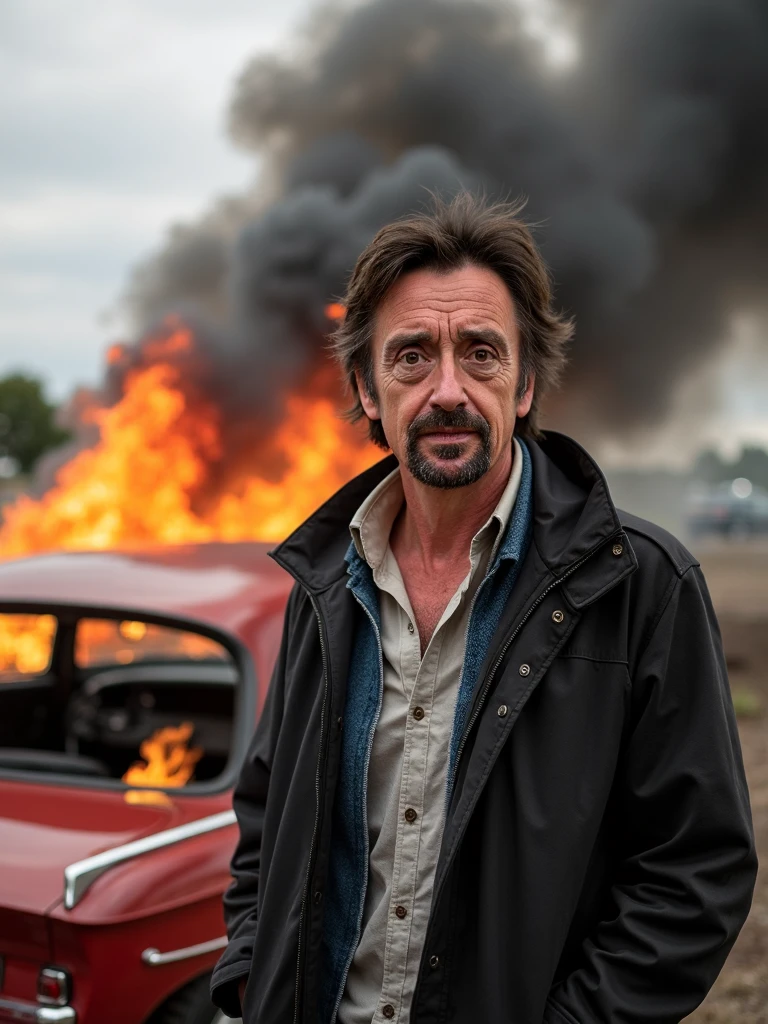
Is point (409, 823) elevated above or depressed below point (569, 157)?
below

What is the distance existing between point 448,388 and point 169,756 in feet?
10.8

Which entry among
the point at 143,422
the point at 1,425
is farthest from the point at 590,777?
the point at 1,425

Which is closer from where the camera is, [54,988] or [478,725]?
[478,725]

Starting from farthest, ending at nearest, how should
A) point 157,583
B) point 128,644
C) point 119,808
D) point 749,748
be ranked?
point 128,644
point 749,748
point 157,583
point 119,808

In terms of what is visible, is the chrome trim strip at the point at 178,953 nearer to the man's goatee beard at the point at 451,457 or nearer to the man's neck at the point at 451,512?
the man's neck at the point at 451,512

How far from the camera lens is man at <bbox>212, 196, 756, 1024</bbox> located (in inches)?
63.7

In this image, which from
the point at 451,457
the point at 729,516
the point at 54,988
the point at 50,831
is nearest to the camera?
the point at 451,457

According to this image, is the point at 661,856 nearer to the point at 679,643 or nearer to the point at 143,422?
the point at 679,643

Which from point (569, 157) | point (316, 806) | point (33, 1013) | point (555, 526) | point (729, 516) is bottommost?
point (33, 1013)

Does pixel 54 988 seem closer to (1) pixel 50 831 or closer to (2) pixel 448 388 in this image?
(1) pixel 50 831

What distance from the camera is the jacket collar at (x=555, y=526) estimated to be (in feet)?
5.66

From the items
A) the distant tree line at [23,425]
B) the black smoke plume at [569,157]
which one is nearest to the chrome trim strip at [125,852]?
the black smoke plume at [569,157]

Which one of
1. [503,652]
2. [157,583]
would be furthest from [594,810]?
[157,583]

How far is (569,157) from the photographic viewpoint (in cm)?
1441
